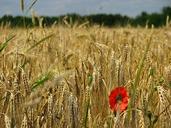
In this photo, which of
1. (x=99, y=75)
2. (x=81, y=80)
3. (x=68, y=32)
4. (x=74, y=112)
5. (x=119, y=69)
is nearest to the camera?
(x=74, y=112)

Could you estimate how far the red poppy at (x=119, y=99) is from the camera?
136cm

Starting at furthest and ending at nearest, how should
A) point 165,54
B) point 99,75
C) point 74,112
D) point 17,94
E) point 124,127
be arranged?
point 165,54
point 99,75
point 124,127
point 17,94
point 74,112

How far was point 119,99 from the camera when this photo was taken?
4.52 ft

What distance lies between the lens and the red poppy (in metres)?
1.36

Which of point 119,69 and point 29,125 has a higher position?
point 119,69

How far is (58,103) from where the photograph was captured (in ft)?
4.94

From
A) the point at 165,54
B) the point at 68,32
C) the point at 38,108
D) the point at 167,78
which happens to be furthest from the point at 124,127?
the point at 68,32

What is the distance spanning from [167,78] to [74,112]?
0.69 metres

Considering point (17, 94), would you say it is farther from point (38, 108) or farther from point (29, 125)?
point (38, 108)

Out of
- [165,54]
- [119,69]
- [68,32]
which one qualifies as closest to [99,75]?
[119,69]

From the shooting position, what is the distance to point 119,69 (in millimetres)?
1569

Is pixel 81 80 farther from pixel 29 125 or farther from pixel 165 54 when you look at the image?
pixel 165 54

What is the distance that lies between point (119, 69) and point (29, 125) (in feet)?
1.36

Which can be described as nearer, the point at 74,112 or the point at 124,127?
the point at 74,112
